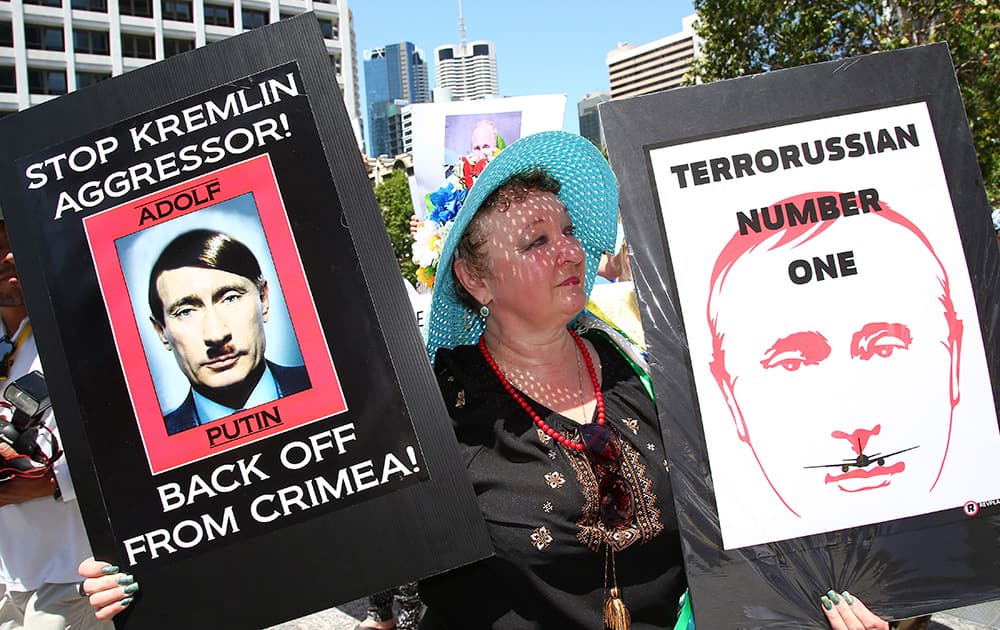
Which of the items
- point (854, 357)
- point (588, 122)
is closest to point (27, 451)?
point (854, 357)

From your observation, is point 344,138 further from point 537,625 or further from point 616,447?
point 537,625

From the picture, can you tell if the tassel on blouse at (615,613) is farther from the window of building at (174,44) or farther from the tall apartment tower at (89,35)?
the window of building at (174,44)

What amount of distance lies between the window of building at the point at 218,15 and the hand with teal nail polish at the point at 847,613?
51957 mm

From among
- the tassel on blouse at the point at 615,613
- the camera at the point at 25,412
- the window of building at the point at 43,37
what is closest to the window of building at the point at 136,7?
the window of building at the point at 43,37

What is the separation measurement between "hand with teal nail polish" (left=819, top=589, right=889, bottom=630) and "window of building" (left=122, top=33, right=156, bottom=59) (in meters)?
49.3

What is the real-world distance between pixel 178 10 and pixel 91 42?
5.69 metres

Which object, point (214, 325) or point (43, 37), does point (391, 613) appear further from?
point (43, 37)

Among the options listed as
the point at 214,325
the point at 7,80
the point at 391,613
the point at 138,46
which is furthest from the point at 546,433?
the point at 138,46

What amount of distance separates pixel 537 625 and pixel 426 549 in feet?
1.28

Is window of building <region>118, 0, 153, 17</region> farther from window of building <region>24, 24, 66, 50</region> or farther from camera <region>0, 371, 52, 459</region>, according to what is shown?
camera <region>0, 371, 52, 459</region>

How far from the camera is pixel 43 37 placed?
131ft

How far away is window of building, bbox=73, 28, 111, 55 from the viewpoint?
4066cm

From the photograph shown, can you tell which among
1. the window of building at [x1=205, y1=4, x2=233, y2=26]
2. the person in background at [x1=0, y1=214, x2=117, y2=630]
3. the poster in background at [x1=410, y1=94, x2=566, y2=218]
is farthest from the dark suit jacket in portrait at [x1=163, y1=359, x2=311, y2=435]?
the window of building at [x1=205, y1=4, x2=233, y2=26]

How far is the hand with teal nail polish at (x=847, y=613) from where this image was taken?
1301 mm
